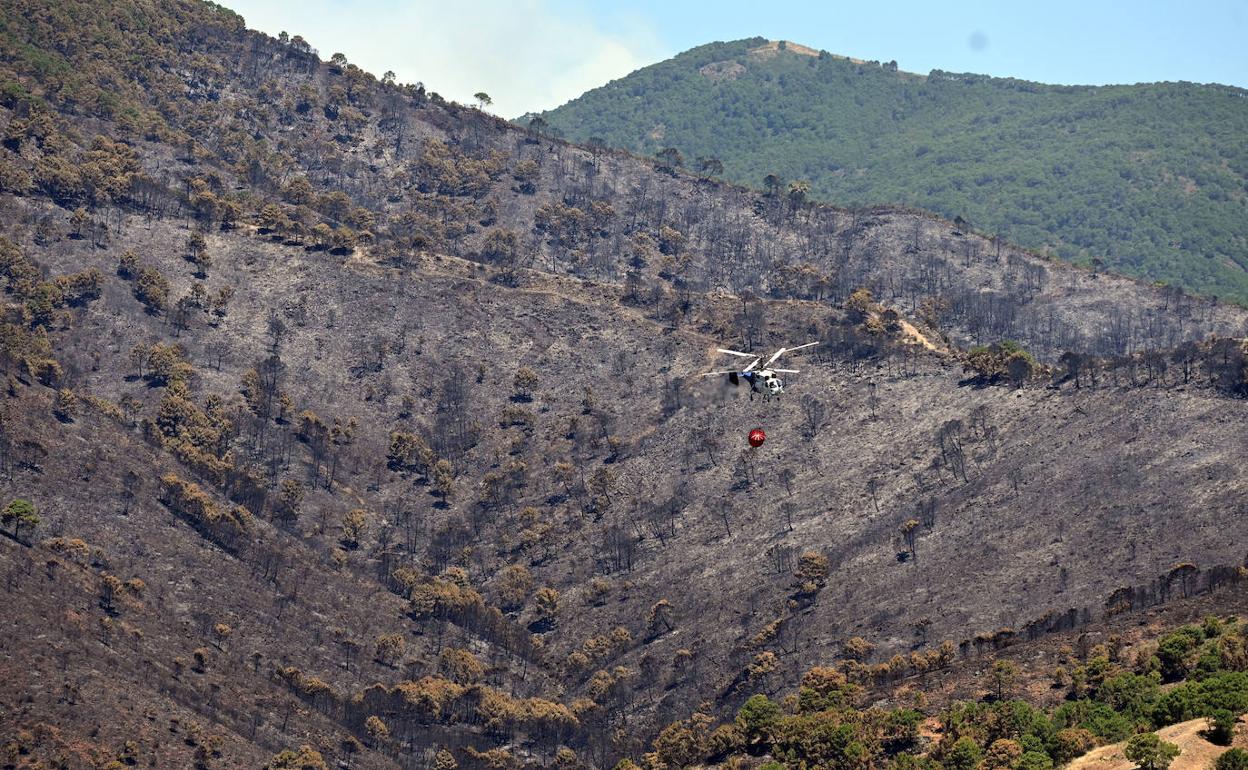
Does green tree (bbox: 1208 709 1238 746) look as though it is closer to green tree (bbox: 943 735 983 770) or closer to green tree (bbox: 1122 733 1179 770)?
green tree (bbox: 1122 733 1179 770)

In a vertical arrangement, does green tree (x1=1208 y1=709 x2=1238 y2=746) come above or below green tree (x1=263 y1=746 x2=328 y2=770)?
above

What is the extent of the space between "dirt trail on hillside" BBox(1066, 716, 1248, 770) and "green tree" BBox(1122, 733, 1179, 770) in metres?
0.85

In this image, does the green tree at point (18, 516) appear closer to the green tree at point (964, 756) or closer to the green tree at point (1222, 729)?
the green tree at point (964, 756)

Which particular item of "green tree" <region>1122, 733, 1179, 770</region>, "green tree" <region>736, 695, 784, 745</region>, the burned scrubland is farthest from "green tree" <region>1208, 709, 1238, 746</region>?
the burned scrubland

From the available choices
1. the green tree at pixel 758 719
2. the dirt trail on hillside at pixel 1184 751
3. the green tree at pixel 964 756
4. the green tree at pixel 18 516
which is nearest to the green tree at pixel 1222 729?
the dirt trail on hillside at pixel 1184 751

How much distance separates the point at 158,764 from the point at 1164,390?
327 ft

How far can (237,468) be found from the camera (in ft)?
540

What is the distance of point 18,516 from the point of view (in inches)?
5153

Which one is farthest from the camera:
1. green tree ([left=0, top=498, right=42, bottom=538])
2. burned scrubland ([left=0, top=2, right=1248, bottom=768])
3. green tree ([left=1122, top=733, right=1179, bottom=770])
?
green tree ([left=0, top=498, right=42, bottom=538])

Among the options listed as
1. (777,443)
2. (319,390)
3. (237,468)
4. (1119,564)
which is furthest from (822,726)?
(319,390)

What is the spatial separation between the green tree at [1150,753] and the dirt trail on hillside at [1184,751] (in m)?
0.85

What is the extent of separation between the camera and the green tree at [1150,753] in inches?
2950

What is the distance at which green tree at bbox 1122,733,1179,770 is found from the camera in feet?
246

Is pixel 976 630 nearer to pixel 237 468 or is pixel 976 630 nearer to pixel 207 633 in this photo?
pixel 207 633
